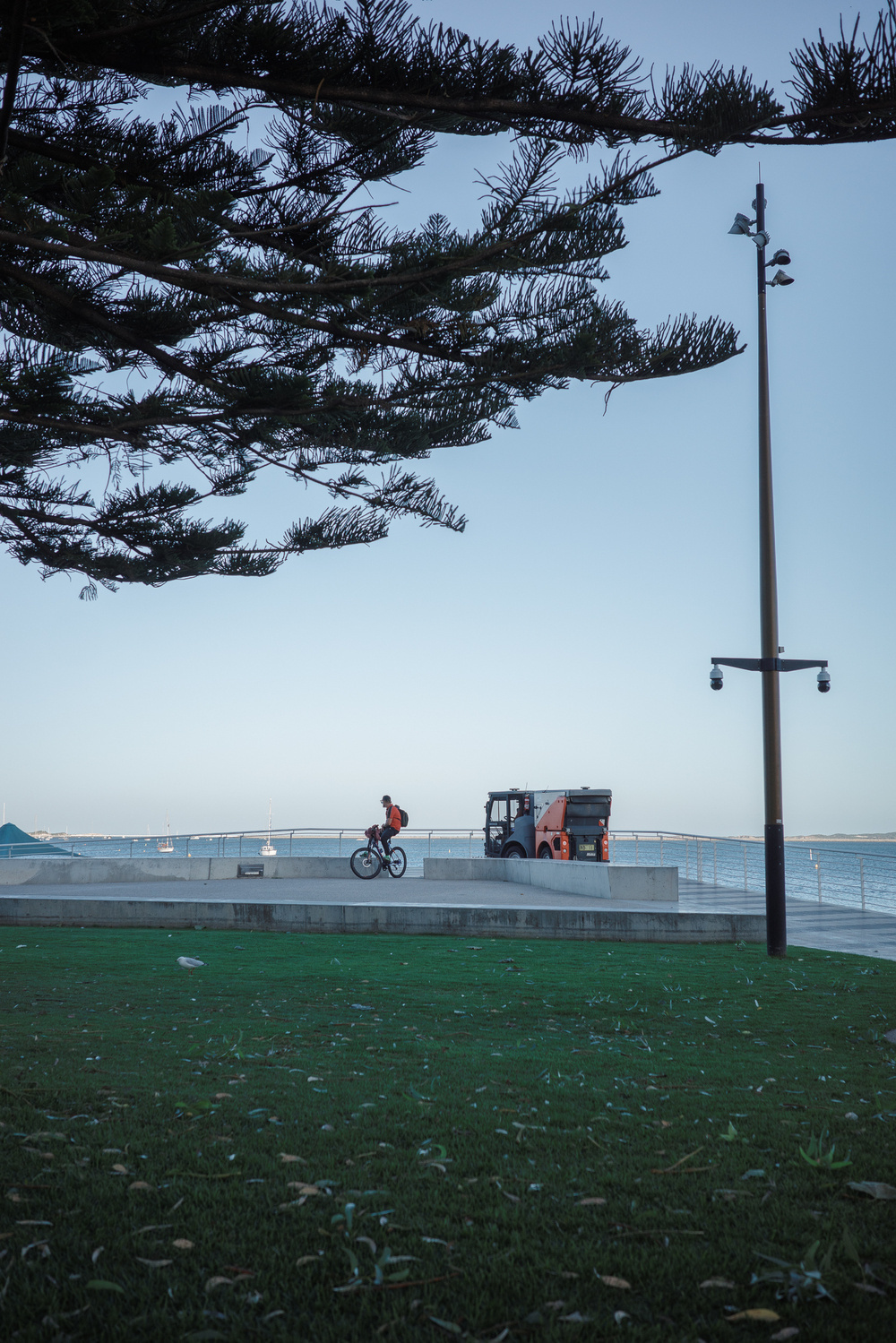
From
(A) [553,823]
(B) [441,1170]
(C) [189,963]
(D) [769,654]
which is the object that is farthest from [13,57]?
(A) [553,823]

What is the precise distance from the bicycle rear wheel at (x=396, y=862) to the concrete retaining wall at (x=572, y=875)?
1118 millimetres

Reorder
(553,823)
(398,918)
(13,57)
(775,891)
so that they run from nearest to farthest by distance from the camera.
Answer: (13,57) < (775,891) < (398,918) < (553,823)

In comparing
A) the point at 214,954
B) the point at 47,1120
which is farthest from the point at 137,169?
the point at 214,954

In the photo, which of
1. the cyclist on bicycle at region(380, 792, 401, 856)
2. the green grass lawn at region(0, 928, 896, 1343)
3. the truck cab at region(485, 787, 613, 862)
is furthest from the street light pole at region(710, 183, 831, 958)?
the truck cab at region(485, 787, 613, 862)

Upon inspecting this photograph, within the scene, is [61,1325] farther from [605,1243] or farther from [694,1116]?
[694,1116]

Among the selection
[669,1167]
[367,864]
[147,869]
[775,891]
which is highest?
[775,891]

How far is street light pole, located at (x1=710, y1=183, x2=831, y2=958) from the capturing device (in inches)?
421

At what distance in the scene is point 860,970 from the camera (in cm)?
970

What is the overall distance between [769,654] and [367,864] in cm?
1289

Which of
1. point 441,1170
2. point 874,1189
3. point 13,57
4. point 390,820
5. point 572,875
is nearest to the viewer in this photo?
point 13,57

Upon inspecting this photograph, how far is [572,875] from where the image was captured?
727 inches

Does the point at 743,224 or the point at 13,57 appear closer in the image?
the point at 13,57

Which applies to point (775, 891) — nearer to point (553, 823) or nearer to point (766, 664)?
point (766, 664)

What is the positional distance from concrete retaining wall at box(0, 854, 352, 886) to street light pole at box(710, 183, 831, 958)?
14802mm
